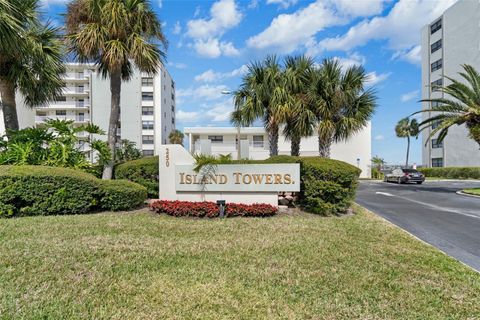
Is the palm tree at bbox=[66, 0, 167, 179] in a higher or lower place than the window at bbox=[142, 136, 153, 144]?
higher

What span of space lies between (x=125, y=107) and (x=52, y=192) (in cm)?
4200

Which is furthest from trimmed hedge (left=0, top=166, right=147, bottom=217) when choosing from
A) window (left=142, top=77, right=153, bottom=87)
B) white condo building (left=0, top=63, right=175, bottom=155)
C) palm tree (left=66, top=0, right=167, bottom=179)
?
window (left=142, top=77, right=153, bottom=87)

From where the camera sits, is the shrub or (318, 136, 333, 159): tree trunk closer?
the shrub

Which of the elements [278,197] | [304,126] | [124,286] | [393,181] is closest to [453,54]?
[393,181]

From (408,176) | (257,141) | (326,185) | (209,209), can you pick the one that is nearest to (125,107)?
(257,141)

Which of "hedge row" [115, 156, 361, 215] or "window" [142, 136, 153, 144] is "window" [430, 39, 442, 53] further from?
"window" [142, 136, 153, 144]

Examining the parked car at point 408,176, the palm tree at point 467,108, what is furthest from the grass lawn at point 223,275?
the parked car at point 408,176

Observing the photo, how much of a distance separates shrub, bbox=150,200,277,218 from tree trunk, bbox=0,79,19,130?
7.52 metres

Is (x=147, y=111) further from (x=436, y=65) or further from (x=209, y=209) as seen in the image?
(x=209, y=209)

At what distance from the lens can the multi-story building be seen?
34.8m

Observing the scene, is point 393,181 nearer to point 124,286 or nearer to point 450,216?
point 450,216

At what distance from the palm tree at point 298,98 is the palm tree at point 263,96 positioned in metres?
0.46

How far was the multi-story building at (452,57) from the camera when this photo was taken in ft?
114

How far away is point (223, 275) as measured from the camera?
13.0 ft
